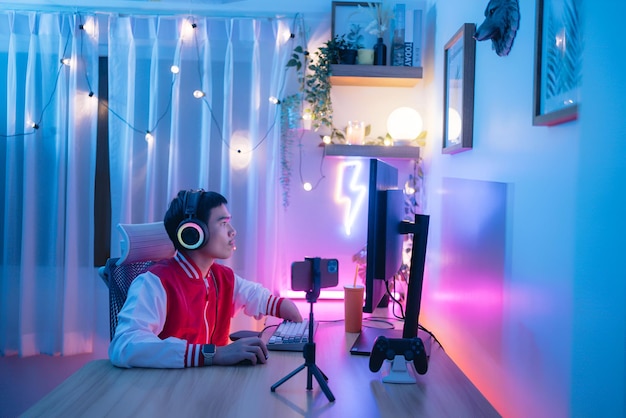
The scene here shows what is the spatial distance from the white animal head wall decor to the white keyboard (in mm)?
1095

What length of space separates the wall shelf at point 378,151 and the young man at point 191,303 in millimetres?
906

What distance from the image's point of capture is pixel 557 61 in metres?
1.29

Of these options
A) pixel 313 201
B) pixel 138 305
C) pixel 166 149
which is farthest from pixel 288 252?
pixel 138 305

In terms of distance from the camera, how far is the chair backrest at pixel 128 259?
6.84ft

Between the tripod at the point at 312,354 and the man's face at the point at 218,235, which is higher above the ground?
the man's face at the point at 218,235

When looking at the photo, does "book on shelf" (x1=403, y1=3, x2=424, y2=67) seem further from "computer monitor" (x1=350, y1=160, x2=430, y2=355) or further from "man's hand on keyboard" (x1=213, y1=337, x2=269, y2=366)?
"man's hand on keyboard" (x1=213, y1=337, x2=269, y2=366)

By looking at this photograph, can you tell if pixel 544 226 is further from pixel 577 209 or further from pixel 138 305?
pixel 138 305

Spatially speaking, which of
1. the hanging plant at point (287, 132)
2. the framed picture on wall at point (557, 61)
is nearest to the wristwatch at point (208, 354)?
the framed picture on wall at point (557, 61)

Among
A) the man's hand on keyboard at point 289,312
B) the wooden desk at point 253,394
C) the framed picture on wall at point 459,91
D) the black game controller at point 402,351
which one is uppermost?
the framed picture on wall at point 459,91

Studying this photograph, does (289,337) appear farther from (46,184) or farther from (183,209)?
(46,184)

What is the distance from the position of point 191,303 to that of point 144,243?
0.33 m

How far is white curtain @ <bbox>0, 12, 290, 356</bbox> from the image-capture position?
9.93 feet

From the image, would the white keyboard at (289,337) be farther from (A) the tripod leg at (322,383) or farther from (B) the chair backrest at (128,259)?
(B) the chair backrest at (128,259)

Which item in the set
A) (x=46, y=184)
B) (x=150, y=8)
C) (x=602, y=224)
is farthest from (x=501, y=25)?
(x=46, y=184)
